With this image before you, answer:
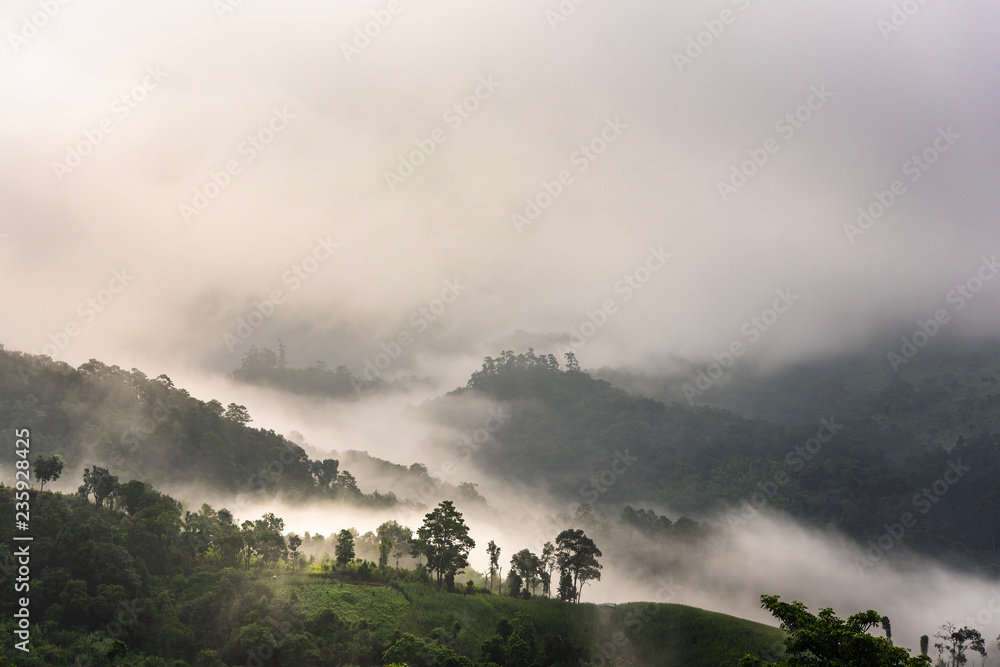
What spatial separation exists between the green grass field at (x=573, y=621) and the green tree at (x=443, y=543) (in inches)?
133

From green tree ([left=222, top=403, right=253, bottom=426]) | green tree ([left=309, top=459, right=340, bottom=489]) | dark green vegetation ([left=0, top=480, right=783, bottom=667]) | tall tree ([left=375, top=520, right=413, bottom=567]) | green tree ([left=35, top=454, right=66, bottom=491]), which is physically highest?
green tree ([left=222, top=403, right=253, bottom=426])

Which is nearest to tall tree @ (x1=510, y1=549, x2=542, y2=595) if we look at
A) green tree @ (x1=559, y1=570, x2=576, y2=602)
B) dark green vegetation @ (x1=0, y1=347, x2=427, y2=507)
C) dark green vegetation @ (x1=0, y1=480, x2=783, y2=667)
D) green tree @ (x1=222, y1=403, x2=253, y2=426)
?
green tree @ (x1=559, y1=570, x2=576, y2=602)

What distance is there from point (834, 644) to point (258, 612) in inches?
2200

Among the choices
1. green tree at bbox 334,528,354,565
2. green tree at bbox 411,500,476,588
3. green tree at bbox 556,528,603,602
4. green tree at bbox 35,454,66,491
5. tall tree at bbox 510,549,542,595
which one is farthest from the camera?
tall tree at bbox 510,549,542,595

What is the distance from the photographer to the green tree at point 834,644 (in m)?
37.1

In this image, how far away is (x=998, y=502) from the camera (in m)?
196

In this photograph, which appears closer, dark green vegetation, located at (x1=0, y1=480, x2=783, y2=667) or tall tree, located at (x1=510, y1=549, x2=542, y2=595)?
dark green vegetation, located at (x1=0, y1=480, x2=783, y2=667)

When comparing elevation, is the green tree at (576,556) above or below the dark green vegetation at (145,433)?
below

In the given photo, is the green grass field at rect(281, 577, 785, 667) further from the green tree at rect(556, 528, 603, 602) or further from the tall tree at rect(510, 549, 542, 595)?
the tall tree at rect(510, 549, 542, 595)

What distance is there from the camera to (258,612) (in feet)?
244

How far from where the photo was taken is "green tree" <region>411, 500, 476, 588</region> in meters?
90.4

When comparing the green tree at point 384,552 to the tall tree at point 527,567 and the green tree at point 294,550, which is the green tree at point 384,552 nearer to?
the green tree at point 294,550

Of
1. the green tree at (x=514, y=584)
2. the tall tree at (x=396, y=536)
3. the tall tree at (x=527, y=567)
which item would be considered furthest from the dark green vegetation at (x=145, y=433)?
the tall tree at (x=527, y=567)

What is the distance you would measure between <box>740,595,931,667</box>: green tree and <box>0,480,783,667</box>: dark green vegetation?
122 ft
